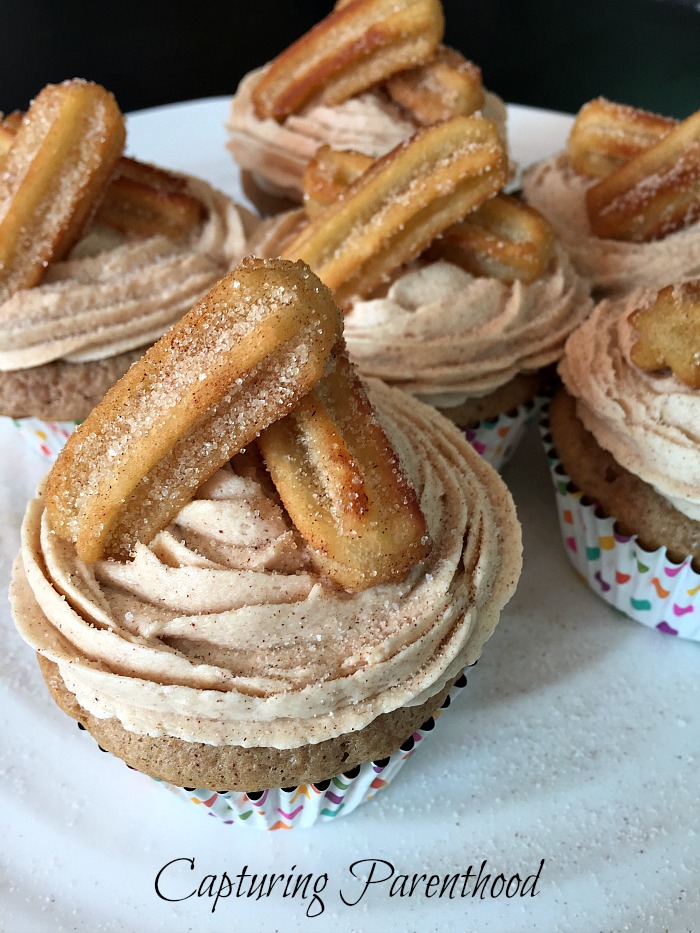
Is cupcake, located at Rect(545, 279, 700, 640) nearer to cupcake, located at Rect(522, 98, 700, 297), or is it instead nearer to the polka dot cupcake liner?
cupcake, located at Rect(522, 98, 700, 297)

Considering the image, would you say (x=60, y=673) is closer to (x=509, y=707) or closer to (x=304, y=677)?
(x=304, y=677)

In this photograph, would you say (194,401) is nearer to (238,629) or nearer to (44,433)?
(238,629)

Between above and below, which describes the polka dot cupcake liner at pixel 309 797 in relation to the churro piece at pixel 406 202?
below

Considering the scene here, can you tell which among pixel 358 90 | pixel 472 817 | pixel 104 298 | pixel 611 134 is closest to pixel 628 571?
pixel 472 817

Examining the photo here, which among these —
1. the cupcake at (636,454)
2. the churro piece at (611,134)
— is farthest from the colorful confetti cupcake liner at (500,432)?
the churro piece at (611,134)

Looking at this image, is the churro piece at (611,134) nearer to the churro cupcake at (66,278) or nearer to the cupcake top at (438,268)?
the cupcake top at (438,268)

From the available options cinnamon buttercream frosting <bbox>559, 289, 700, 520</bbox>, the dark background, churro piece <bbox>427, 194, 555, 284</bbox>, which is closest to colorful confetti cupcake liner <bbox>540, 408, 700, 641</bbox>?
cinnamon buttercream frosting <bbox>559, 289, 700, 520</bbox>

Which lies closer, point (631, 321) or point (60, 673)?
point (60, 673)

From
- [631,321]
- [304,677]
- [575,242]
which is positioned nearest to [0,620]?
[304,677]
